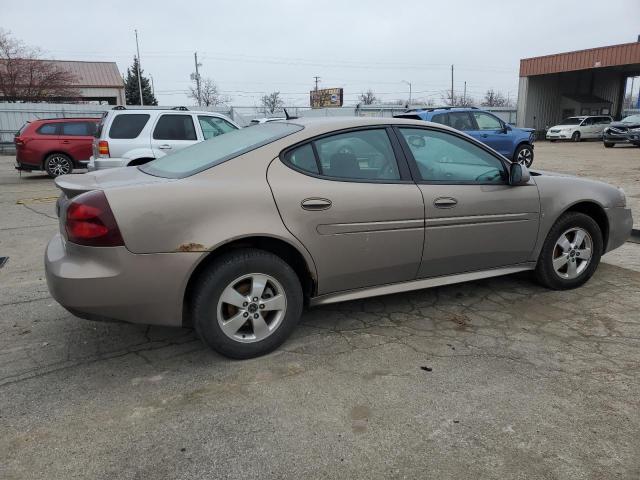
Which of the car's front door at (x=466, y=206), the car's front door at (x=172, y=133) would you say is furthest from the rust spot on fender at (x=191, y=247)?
the car's front door at (x=172, y=133)

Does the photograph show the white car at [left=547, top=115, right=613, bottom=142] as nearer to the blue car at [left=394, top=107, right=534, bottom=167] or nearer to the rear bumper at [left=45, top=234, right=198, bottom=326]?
the blue car at [left=394, top=107, right=534, bottom=167]

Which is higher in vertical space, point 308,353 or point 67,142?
point 67,142

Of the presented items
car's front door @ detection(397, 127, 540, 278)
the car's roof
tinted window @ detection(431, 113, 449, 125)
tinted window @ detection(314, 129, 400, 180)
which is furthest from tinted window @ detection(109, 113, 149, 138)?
car's front door @ detection(397, 127, 540, 278)

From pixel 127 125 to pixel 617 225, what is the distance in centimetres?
823

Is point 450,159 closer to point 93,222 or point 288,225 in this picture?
point 288,225

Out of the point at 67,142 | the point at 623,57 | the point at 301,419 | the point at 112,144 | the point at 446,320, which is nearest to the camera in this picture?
the point at 301,419

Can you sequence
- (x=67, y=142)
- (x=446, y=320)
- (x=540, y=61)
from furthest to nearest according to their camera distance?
(x=540, y=61) < (x=67, y=142) < (x=446, y=320)

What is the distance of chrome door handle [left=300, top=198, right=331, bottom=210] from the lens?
3.23 metres

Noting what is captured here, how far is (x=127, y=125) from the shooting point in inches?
375

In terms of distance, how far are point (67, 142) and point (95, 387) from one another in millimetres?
12721

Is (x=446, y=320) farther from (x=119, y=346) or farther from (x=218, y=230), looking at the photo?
(x=119, y=346)

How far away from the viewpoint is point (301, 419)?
104 inches

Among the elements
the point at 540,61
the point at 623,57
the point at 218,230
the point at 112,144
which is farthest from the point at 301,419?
the point at 540,61

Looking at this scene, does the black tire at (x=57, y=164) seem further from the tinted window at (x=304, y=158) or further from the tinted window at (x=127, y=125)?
the tinted window at (x=304, y=158)
